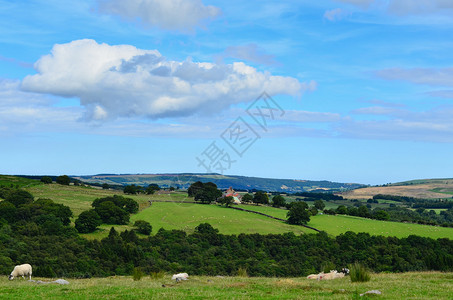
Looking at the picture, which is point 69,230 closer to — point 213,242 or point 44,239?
point 44,239

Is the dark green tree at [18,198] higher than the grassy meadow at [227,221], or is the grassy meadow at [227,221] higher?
the dark green tree at [18,198]

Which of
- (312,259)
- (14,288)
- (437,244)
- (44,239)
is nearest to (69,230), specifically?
(44,239)

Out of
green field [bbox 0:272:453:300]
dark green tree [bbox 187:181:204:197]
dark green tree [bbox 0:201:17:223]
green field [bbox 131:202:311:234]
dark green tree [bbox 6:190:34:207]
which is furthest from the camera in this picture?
dark green tree [bbox 187:181:204:197]


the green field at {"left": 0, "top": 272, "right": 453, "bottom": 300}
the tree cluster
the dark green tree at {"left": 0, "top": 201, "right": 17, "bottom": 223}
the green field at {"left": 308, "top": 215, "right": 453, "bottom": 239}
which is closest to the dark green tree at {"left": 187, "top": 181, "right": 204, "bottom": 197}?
the tree cluster

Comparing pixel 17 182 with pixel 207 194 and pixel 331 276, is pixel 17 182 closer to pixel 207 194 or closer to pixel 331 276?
pixel 207 194

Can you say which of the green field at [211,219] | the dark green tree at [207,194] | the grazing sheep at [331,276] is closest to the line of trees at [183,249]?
the green field at [211,219]

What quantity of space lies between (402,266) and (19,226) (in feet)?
257

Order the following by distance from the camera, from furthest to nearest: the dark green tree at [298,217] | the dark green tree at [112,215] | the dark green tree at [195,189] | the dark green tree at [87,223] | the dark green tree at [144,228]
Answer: the dark green tree at [195,189] < the dark green tree at [298,217] < the dark green tree at [112,215] < the dark green tree at [144,228] < the dark green tree at [87,223]

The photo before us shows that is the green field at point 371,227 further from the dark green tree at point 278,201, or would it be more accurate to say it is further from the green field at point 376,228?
the dark green tree at point 278,201

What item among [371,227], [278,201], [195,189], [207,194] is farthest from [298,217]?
[195,189]

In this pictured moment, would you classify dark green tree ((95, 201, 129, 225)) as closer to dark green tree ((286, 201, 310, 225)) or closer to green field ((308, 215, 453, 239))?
dark green tree ((286, 201, 310, 225))

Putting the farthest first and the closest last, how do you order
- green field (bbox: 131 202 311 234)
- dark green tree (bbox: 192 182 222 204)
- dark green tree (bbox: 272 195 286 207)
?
dark green tree (bbox: 272 195 286 207) < dark green tree (bbox: 192 182 222 204) < green field (bbox: 131 202 311 234)

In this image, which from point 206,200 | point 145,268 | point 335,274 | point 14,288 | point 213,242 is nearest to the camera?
point 14,288

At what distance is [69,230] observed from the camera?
85125mm
